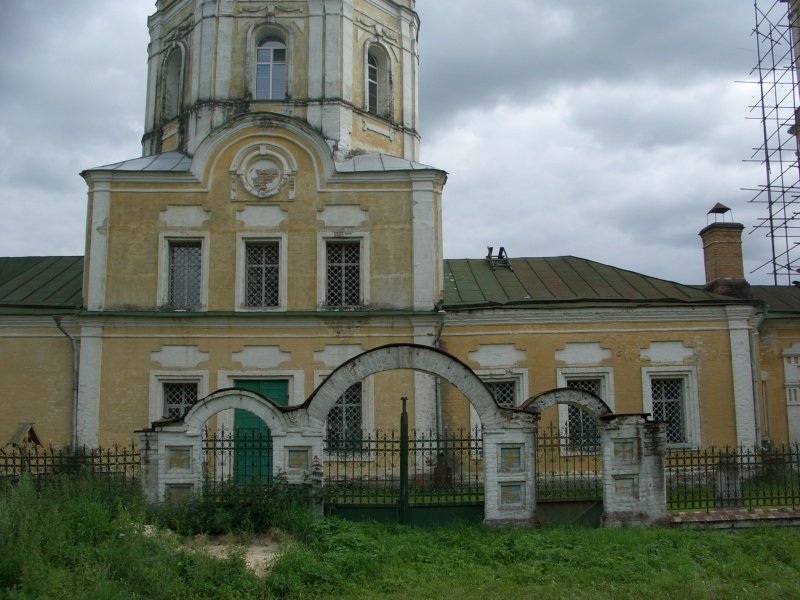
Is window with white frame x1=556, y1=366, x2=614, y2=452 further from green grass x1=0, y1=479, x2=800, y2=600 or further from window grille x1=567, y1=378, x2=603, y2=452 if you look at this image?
green grass x1=0, y1=479, x2=800, y2=600

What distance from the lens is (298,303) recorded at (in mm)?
15211

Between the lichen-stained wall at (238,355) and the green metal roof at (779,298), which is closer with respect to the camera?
the lichen-stained wall at (238,355)

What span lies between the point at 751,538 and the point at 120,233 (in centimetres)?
1215

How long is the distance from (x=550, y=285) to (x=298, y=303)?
545 cm

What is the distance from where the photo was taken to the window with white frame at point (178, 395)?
15086 mm

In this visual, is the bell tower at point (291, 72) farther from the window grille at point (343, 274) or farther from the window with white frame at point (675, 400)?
the window with white frame at point (675, 400)

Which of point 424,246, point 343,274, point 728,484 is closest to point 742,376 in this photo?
point 728,484

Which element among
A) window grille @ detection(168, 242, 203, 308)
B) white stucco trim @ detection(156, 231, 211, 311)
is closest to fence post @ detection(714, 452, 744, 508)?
white stucco trim @ detection(156, 231, 211, 311)

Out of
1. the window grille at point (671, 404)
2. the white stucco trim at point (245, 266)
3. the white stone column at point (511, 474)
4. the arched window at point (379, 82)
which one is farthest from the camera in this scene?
the arched window at point (379, 82)

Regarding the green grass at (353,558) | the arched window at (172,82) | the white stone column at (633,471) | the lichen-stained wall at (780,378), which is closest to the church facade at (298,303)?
the arched window at (172,82)

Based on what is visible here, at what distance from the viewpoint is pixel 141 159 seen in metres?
16.4

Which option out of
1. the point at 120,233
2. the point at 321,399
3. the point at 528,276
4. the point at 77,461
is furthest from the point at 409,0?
the point at 77,461

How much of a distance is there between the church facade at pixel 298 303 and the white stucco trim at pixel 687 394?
3 cm

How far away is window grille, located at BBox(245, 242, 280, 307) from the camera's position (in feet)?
50.6
